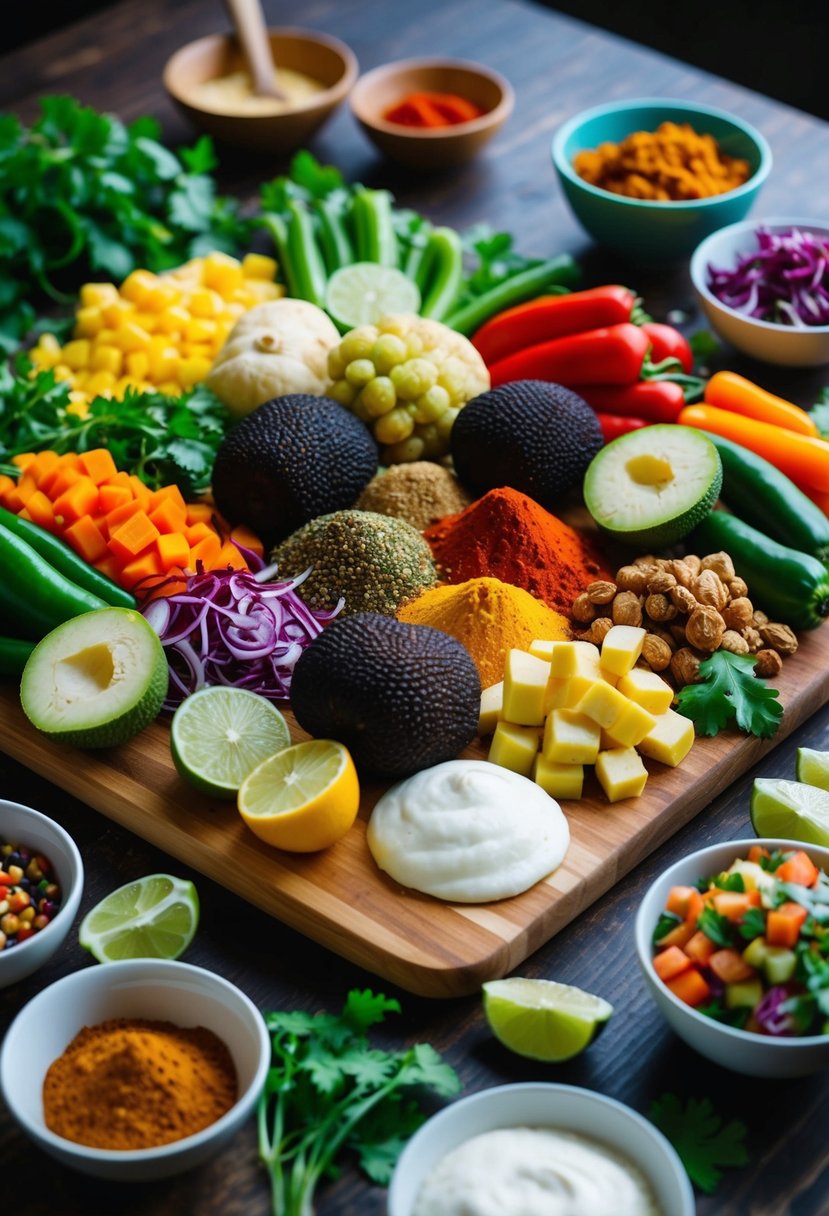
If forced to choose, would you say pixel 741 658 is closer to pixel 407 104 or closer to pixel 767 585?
pixel 767 585

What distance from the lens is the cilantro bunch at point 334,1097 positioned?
1.69 m

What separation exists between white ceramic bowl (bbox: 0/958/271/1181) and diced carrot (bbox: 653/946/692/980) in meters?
0.53

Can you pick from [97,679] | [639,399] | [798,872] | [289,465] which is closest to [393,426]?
[289,465]

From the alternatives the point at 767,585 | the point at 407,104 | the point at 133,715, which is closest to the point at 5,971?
the point at 133,715

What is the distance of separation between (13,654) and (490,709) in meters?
0.88

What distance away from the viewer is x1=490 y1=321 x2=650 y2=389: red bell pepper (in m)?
2.94

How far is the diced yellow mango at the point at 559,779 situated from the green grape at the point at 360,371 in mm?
1064

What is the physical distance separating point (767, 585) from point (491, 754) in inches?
26.8

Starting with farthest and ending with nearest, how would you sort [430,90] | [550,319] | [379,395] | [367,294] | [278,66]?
1. [278,66]
2. [430,90]
3. [367,294]
4. [550,319]
5. [379,395]

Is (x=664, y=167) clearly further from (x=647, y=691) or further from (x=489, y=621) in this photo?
(x=647, y=691)

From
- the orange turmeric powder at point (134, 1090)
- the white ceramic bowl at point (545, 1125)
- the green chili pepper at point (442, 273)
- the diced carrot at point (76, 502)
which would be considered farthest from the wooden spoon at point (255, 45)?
the white ceramic bowl at point (545, 1125)

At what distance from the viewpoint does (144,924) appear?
6.47 ft

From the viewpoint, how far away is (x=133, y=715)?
2.21m

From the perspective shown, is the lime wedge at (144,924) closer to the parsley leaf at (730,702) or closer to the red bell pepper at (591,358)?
the parsley leaf at (730,702)
